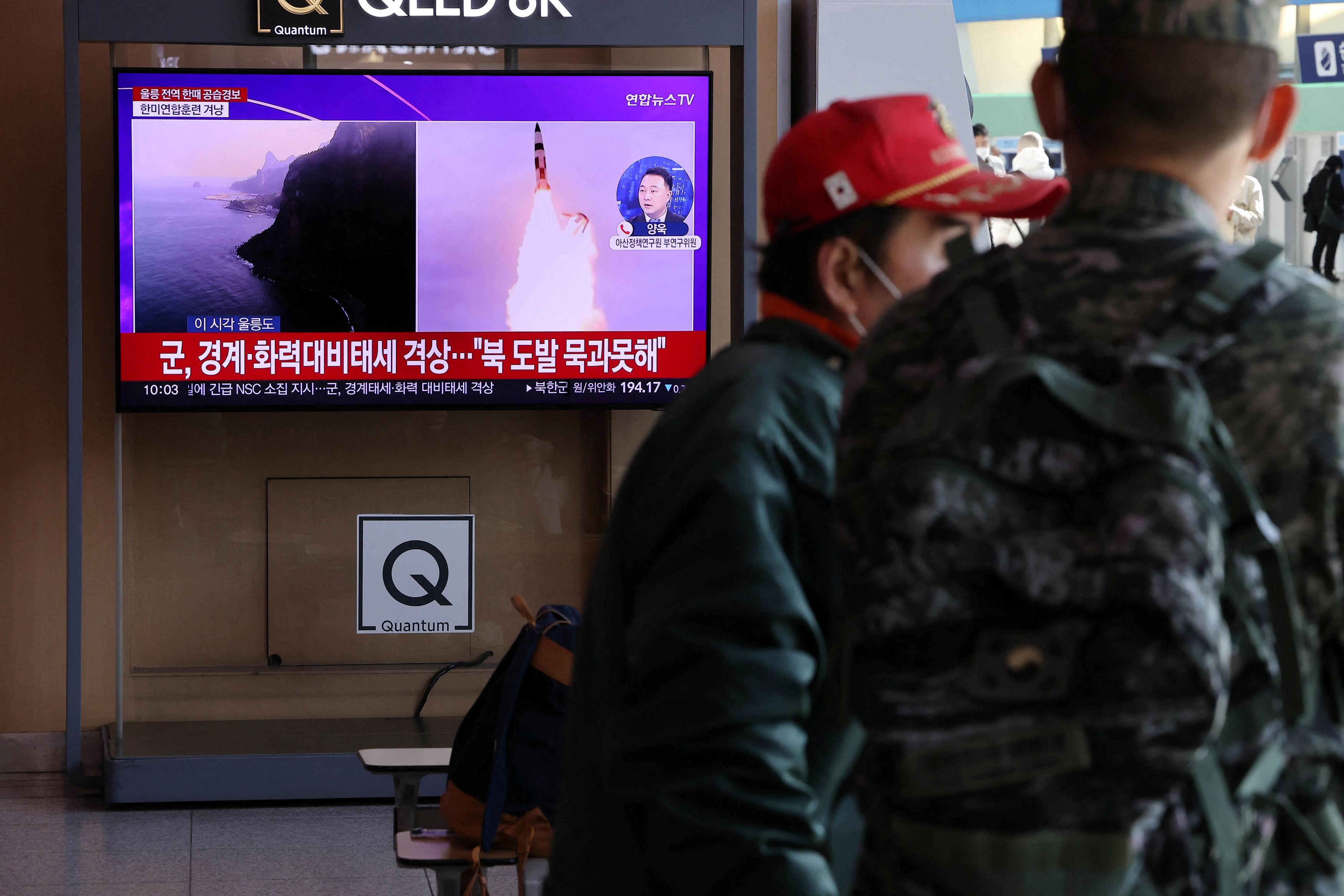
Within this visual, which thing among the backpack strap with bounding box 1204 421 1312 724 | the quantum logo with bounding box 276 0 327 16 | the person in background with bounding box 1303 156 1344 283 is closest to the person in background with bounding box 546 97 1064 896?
the backpack strap with bounding box 1204 421 1312 724

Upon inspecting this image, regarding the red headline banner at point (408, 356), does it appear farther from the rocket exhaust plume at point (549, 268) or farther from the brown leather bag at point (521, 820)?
the brown leather bag at point (521, 820)

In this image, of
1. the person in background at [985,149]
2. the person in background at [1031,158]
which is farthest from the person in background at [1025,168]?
the person in background at [985,149]

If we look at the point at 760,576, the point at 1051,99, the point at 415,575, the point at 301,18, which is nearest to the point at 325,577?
the point at 415,575

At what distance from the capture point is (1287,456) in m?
0.84

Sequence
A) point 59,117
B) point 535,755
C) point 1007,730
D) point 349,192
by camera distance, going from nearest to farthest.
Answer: point 1007,730
point 535,755
point 349,192
point 59,117

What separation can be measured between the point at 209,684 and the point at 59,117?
6.54 ft

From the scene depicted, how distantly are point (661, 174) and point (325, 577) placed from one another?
1.78 m

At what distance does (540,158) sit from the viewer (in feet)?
15.0

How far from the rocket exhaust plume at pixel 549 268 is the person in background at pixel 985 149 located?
4.65 ft

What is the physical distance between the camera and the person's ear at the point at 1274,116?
0.92m

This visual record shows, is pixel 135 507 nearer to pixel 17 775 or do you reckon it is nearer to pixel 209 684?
pixel 209 684

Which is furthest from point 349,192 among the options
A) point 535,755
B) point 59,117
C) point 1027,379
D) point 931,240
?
point 1027,379

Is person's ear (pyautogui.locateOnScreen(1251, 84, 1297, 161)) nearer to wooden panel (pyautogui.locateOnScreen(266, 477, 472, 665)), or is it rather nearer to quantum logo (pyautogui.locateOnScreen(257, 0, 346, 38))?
quantum logo (pyautogui.locateOnScreen(257, 0, 346, 38))

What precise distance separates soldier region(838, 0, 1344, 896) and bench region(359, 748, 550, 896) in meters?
2.17
